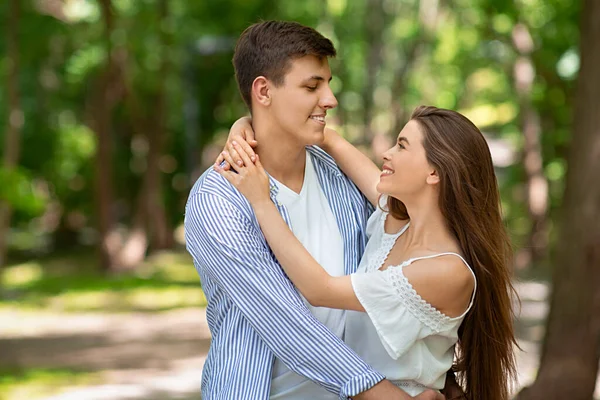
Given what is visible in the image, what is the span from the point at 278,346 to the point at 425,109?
0.81 m

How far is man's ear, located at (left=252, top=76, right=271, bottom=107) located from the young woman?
165 mm

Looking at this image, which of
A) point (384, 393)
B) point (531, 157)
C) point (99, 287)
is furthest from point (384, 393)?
→ point (531, 157)

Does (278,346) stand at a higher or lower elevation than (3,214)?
higher

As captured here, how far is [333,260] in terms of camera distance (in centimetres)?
312

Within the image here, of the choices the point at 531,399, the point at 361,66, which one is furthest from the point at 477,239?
the point at 361,66

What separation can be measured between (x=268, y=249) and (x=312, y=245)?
0.21 m

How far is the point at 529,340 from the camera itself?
1398cm

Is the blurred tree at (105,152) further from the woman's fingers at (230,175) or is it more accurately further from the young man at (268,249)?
the woman's fingers at (230,175)

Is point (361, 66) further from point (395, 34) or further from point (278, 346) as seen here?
point (278, 346)

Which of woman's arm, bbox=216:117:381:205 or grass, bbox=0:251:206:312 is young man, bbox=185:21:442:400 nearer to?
woman's arm, bbox=216:117:381:205

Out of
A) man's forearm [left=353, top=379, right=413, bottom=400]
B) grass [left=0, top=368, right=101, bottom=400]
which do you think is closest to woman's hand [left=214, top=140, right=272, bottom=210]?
man's forearm [left=353, top=379, right=413, bottom=400]

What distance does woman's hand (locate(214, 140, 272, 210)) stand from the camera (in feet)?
9.68

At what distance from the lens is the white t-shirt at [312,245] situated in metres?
3.00

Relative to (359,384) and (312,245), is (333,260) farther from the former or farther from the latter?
(359,384)
